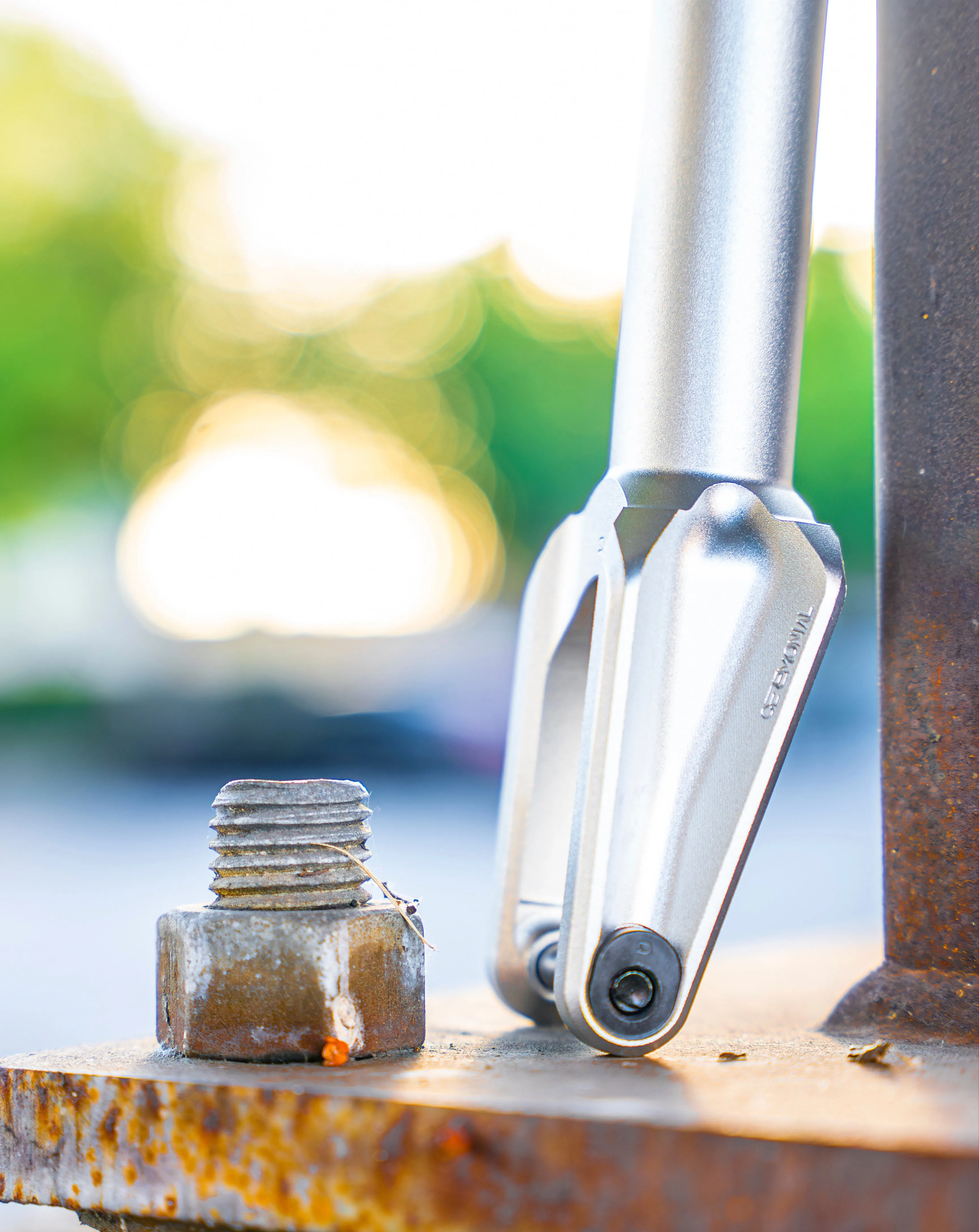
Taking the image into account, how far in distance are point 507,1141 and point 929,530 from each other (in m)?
0.89

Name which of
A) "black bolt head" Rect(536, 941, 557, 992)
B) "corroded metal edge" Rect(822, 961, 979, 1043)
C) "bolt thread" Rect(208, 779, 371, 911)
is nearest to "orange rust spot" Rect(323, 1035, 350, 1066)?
"bolt thread" Rect(208, 779, 371, 911)

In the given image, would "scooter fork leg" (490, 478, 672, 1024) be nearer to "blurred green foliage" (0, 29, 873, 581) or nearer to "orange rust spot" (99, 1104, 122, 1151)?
"orange rust spot" (99, 1104, 122, 1151)

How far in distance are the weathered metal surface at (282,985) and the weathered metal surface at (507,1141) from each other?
4 centimetres

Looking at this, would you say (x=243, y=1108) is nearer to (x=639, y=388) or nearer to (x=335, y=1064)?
(x=335, y=1064)

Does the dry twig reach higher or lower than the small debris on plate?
higher

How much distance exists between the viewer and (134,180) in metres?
17.6

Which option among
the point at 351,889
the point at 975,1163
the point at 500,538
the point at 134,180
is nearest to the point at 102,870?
the point at 351,889

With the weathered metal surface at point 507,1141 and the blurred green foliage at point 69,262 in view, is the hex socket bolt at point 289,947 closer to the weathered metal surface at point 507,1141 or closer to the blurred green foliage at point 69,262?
the weathered metal surface at point 507,1141

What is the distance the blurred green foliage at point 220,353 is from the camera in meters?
17.1

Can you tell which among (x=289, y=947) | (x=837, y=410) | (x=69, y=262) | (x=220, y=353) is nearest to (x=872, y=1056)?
(x=289, y=947)

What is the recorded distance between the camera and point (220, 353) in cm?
1841

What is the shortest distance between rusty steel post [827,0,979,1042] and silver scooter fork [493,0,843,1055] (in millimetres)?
194

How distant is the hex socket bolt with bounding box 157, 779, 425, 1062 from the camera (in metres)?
1.34

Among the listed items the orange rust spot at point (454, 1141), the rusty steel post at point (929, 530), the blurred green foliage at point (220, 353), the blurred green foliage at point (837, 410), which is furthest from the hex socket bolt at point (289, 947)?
the blurred green foliage at point (837, 410)
